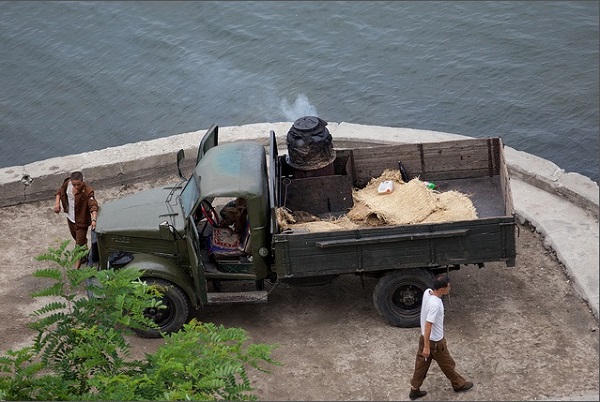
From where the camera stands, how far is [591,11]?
21.5 m

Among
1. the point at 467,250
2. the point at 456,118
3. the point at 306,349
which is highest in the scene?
the point at 456,118

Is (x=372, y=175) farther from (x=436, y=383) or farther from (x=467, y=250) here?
(x=436, y=383)

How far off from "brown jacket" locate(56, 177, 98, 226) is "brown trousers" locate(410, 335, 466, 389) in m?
4.48

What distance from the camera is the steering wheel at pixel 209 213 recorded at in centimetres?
1145

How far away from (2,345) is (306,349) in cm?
341

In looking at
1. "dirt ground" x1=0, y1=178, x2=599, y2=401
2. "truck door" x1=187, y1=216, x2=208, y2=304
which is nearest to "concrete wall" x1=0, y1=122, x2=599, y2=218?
"dirt ground" x1=0, y1=178, x2=599, y2=401

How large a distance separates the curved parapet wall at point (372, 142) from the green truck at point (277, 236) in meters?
1.05

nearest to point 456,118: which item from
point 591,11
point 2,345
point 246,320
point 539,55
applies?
point 539,55

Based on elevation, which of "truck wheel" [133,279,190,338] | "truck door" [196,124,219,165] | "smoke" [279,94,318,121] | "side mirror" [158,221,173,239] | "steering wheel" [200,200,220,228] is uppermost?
"smoke" [279,94,318,121]

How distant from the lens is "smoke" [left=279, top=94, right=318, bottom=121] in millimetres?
19317

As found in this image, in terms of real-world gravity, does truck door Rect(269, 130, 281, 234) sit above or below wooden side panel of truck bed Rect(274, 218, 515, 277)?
above

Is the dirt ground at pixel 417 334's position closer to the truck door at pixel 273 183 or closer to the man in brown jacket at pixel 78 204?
the man in brown jacket at pixel 78 204

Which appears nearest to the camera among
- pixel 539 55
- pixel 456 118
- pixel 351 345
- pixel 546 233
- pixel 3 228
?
pixel 351 345

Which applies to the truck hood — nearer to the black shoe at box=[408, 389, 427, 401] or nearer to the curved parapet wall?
the curved parapet wall
